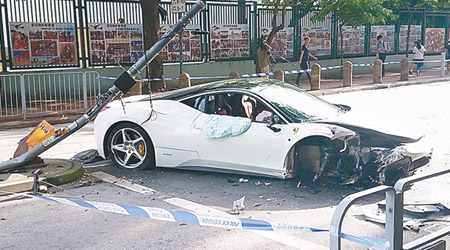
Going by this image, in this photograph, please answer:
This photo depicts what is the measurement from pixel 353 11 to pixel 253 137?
17.6 m

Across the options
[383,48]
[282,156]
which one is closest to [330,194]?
[282,156]

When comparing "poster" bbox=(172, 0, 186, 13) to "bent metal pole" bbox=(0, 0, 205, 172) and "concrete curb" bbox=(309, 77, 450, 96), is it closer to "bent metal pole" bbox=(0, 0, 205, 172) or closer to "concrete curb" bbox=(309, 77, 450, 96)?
"concrete curb" bbox=(309, 77, 450, 96)

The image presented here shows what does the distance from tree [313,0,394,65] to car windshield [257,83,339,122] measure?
15551 mm

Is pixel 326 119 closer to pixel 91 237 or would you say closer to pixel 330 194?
pixel 330 194

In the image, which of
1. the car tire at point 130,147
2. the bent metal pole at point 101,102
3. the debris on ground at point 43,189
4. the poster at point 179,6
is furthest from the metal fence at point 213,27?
the debris on ground at point 43,189

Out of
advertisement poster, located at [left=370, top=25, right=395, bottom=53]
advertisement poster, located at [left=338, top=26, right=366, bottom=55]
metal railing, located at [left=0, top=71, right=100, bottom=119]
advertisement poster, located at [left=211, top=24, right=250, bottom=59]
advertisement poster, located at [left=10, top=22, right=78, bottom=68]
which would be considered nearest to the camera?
metal railing, located at [left=0, top=71, right=100, bottom=119]

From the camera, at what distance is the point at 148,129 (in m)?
7.53

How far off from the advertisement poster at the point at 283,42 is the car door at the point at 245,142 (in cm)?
1574

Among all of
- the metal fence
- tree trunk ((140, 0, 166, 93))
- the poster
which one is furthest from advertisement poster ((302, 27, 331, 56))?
the poster

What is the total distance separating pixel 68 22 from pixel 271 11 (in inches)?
359

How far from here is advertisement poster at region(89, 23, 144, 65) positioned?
1794 centimetres

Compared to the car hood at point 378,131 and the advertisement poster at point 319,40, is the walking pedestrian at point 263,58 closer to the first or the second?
the advertisement poster at point 319,40

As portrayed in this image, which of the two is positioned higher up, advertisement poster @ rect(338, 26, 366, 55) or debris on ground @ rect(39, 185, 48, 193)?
advertisement poster @ rect(338, 26, 366, 55)

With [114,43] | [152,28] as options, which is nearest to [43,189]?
[152,28]
